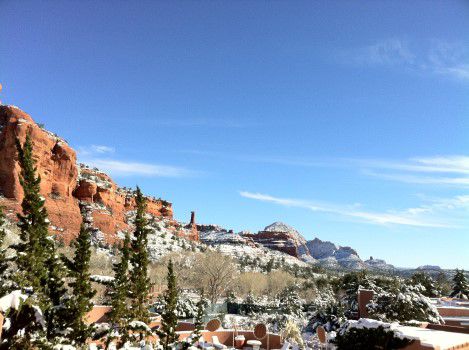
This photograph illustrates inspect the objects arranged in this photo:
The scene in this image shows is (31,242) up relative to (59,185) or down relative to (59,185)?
down

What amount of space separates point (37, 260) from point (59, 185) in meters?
62.1

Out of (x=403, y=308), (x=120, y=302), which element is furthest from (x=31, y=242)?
(x=403, y=308)

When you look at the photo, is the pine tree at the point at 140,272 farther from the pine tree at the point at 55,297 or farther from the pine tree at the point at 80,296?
the pine tree at the point at 55,297

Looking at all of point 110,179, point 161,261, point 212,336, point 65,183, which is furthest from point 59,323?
point 110,179

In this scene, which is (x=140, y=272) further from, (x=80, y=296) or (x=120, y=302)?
(x=80, y=296)

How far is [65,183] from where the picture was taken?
71375mm

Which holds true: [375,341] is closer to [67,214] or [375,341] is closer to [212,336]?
[212,336]

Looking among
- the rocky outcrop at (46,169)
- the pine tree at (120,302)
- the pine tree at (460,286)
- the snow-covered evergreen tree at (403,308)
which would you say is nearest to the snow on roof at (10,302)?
the pine tree at (120,302)

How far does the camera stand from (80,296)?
13.7 m

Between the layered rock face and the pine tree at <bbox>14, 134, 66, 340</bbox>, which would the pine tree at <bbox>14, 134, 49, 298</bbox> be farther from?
the layered rock face

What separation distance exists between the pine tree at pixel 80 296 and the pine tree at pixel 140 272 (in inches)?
107

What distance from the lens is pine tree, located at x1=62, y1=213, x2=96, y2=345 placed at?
13500 mm

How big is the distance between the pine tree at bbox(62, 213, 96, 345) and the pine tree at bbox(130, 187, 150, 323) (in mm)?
2714

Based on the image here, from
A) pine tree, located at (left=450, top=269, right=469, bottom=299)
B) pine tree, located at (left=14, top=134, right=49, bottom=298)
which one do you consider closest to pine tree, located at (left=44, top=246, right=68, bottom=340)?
pine tree, located at (left=14, top=134, right=49, bottom=298)
